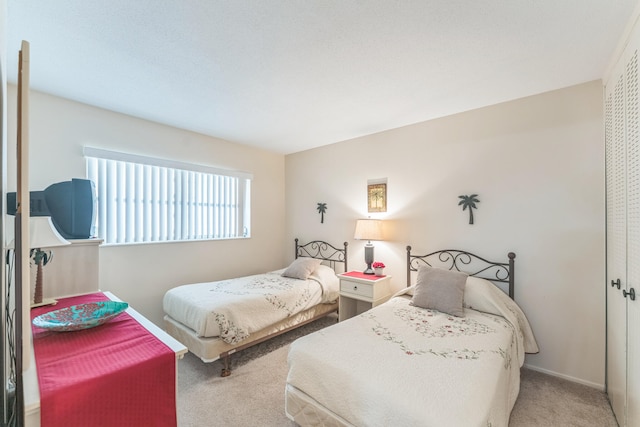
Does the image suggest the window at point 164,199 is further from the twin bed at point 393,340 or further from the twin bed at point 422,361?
the twin bed at point 422,361

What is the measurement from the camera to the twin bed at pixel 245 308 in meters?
2.52

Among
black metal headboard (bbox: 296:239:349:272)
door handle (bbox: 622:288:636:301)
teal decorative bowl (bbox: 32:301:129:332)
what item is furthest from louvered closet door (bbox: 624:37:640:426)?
teal decorative bowl (bbox: 32:301:129:332)

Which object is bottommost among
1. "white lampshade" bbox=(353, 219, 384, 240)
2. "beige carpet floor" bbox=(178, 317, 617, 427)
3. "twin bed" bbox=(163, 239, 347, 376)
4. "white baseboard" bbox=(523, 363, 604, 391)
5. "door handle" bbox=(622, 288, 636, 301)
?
"beige carpet floor" bbox=(178, 317, 617, 427)

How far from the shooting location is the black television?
205 centimetres

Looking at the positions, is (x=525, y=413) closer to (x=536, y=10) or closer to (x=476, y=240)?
(x=476, y=240)

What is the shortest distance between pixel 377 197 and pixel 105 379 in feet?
10.4

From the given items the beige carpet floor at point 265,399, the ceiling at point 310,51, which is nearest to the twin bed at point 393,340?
the beige carpet floor at point 265,399

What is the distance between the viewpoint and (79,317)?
4.99 ft

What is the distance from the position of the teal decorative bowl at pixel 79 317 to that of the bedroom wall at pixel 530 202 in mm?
2892

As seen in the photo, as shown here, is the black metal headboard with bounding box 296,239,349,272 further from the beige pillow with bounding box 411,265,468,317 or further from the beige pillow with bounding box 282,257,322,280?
the beige pillow with bounding box 411,265,468,317

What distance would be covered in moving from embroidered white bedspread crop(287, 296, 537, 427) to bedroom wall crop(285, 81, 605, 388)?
1.84ft

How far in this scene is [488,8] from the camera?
5.07 ft

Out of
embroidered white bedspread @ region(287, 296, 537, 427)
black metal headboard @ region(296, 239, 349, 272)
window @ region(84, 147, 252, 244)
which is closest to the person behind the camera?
embroidered white bedspread @ region(287, 296, 537, 427)

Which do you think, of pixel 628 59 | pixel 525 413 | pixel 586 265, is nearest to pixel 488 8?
pixel 628 59
